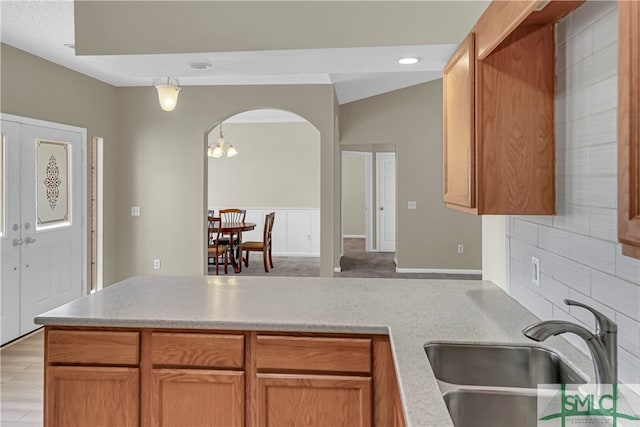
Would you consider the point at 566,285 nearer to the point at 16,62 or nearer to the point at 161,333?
the point at 161,333

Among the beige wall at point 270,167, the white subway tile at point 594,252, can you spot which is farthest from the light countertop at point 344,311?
the beige wall at point 270,167

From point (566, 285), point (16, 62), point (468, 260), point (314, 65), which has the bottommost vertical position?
point (468, 260)

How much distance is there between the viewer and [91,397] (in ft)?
5.85

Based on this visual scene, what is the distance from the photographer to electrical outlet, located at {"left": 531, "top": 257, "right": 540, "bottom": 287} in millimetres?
1715

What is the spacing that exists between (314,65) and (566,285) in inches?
69.8

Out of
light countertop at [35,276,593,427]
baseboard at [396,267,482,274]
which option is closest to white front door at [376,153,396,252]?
baseboard at [396,267,482,274]

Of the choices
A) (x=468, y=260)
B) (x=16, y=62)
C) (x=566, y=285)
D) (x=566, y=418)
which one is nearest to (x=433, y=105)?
(x=468, y=260)

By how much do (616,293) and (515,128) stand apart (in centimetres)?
70

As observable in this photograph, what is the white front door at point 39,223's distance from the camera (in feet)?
12.5

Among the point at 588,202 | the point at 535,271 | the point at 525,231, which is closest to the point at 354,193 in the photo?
the point at 525,231

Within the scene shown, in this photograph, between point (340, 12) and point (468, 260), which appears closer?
point (340, 12)

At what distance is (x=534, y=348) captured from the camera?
1421 mm

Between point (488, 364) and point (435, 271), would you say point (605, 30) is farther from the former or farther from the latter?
point (435, 271)

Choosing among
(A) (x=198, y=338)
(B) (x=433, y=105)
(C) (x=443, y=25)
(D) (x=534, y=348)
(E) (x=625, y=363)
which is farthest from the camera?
(B) (x=433, y=105)
